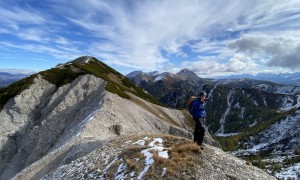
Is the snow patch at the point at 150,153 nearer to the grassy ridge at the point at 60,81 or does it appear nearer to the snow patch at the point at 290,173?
the grassy ridge at the point at 60,81

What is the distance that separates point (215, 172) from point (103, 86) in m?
65.9

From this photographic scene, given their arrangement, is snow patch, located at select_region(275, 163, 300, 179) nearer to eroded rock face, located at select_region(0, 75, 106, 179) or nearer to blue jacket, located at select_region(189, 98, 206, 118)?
eroded rock face, located at select_region(0, 75, 106, 179)

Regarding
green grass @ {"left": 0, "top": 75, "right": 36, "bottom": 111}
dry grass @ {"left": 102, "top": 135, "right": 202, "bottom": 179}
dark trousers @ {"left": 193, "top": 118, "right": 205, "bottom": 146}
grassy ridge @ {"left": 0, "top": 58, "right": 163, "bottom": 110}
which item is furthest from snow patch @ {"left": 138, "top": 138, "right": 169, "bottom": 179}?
green grass @ {"left": 0, "top": 75, "right": 36, "bottom": 111}

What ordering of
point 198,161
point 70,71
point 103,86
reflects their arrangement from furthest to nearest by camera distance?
1. point 70,71
2. point 103,86
3. point 198,161

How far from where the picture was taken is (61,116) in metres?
71.0

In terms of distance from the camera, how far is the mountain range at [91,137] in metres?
20.4

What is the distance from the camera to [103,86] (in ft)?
270

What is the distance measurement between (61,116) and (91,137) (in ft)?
110

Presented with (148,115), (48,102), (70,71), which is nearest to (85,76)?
(70,71)

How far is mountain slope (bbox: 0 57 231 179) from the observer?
5753 cm

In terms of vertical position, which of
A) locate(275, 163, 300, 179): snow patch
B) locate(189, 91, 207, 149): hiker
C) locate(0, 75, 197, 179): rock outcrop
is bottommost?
locate(275, 163, 300, 179): snow patch

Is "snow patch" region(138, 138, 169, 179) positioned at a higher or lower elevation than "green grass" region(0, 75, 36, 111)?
lower

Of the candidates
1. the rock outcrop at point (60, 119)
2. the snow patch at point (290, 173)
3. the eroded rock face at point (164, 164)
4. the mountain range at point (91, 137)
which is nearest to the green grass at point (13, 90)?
the mountain range at point (91, 137)

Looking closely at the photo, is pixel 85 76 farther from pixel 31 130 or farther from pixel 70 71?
pixel 31 130
